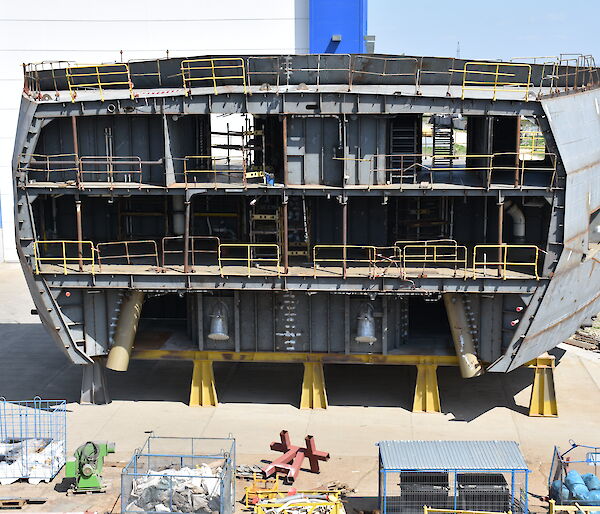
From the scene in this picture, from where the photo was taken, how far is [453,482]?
1889 centimetres

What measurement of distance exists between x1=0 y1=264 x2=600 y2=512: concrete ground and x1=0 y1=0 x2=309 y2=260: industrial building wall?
68.3 feet

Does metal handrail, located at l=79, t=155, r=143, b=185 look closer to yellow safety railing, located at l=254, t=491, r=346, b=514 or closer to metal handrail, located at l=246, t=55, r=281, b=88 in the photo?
metal handrail, located at l=246, t=55, r=281, b=88

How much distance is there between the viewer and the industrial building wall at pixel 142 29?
149 feet

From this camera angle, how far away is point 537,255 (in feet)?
77.6

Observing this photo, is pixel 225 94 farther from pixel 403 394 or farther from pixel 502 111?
pixel 403 394

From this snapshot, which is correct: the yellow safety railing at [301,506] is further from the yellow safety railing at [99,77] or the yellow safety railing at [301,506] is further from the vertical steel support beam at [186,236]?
the yellow safety railing at [99,77]

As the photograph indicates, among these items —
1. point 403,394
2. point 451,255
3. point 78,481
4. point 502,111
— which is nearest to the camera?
point 78,481

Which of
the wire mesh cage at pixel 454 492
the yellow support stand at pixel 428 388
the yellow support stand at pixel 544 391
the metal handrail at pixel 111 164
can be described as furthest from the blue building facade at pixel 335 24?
the wire mesh cage at pixel 454 492

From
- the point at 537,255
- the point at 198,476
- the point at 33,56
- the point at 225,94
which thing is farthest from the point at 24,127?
the point at 33,56

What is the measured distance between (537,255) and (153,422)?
11627 millimetres

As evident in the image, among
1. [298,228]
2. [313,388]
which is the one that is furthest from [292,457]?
[298,228]

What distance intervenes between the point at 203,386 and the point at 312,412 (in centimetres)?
331

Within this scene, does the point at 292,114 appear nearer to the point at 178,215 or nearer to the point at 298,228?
the point at 298,228

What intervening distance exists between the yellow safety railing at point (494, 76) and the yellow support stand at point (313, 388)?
29.3 ft
